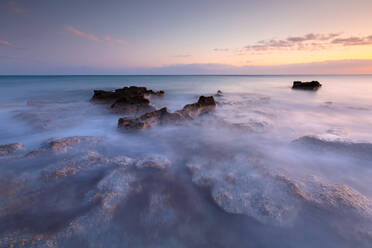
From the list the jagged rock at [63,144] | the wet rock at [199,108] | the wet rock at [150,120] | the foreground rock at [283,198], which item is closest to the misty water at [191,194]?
the foreground rock at [283,198]

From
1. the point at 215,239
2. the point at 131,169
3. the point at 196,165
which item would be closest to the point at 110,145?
the point at 131,169

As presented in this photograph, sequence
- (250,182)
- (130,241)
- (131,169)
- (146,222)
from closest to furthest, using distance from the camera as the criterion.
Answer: (130,241)
(146,222)
(250,182)
(131,169)

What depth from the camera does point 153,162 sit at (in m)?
4.23

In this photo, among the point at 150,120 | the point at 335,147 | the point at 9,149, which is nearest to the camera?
the point at 9,149

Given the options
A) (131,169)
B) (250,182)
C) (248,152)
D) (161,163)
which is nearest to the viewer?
(250,182)

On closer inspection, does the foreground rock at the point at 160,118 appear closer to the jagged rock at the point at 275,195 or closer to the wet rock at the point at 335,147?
the jagged rock at the point at 275,195

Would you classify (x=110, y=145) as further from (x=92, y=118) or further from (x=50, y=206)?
(x=92, y=118)

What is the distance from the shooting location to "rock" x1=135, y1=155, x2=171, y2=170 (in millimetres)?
4090

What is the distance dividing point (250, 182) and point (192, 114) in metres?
5.62

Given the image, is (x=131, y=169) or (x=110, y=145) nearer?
(x=131, y=169)

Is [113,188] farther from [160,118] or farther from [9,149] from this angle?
[160,118]

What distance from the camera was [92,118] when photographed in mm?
8586

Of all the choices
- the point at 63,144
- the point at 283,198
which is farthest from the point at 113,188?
the point at 283,198

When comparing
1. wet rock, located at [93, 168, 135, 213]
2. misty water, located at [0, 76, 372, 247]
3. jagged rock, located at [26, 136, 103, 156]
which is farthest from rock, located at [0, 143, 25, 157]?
wet rock, located at [93, 168, 135, 213]
